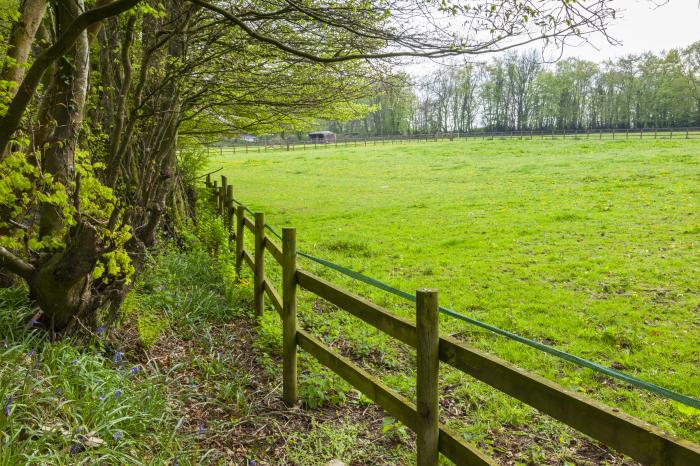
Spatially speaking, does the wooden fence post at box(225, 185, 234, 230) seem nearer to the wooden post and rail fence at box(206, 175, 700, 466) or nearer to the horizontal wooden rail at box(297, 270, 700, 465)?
the wooden post and rail fence at box(206, 175, 700, 466)

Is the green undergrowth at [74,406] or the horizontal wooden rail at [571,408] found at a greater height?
the horizontal wooden rail at [571,408]

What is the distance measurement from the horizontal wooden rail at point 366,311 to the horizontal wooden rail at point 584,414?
377 mm

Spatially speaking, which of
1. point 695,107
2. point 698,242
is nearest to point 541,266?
point 698,242

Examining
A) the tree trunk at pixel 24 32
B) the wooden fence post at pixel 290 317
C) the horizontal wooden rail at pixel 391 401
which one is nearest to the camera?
the horizontal wooden rail at pixel 391 401

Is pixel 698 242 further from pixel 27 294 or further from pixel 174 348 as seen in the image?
pixel 27 294

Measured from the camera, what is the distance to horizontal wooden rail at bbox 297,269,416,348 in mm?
3008

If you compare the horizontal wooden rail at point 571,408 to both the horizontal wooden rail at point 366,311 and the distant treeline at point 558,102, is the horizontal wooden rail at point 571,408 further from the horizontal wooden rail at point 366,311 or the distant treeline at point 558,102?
the distant treeline at point 558,102

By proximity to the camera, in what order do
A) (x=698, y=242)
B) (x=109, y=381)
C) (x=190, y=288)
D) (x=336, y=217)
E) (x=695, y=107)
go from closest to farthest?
(x=109, y=381), (x=190, y=288), (x=698, y=242), (x=336, y=217), (x=695, y=107)

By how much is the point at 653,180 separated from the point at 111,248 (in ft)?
62.4

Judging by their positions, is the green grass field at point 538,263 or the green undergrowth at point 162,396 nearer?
the green undergrowth at point 162,396

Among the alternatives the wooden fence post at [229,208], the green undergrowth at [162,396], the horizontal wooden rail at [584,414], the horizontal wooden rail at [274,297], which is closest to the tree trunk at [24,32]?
the green undergrowth at [162,396]

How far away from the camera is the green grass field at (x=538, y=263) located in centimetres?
515

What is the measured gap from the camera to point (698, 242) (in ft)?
32.8

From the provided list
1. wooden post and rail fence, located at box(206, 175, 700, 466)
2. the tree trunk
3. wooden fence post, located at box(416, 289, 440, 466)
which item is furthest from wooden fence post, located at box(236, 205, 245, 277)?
wooden fence post, located at box(416, 289, 440, 466)
